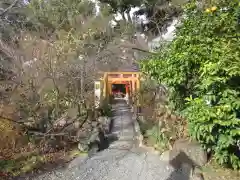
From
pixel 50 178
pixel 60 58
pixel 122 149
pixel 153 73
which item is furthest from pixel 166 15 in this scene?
pixel 50 178

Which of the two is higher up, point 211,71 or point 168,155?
point 211,71

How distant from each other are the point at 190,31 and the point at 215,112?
1.68m

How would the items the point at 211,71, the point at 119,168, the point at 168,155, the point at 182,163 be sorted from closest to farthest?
1. the point at 211,71
2. the point at 182,163
3. the point at 119,168
4. the point at 168,155

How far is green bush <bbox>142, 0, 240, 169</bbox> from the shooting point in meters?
3.84

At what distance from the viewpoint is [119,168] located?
644 centimetres

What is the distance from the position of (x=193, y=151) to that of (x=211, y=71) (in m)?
2.30

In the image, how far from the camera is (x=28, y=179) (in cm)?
611

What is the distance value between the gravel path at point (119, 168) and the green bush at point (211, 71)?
4.64ft

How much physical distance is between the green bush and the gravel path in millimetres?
1415

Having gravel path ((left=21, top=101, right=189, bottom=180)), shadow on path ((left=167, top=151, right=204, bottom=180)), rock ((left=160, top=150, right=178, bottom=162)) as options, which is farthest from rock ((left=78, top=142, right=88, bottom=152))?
shadow on path ((left=167, top=151, right=204, bottom=180))

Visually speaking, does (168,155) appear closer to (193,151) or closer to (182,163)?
(182,163)

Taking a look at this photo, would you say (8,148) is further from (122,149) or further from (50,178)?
(122,149)

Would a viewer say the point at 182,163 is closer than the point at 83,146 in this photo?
Yes

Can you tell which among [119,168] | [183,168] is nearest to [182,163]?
[183,168]
